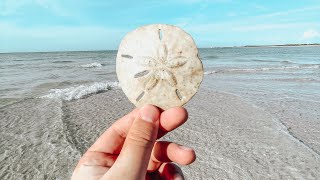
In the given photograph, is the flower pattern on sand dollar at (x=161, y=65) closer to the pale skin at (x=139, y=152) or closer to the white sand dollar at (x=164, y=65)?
the white sand dollar at (x=164, y=65)

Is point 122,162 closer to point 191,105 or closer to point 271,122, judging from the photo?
point 271,122

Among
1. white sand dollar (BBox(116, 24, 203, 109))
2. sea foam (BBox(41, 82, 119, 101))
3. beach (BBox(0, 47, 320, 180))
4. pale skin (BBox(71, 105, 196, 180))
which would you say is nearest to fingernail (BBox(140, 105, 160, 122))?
pale skin (BBox(71, 105, 196, 180))

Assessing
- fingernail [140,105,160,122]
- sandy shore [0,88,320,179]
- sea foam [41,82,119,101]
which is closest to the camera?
fingernail [140,105,160,122]

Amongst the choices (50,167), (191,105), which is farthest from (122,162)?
(191,105)

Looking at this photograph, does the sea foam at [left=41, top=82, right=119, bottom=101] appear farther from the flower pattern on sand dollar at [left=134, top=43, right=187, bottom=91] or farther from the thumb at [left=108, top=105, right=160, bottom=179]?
the thumb at [left=108, top=105, right=160, bottom=179]

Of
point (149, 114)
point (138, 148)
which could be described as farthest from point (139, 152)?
point (149, 114)

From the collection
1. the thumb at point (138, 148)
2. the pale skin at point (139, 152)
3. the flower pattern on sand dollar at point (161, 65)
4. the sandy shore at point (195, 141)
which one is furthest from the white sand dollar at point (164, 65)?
the sandy shore at point (195, 141)
